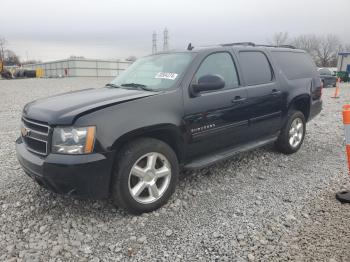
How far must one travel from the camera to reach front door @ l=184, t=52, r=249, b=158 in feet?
11.8

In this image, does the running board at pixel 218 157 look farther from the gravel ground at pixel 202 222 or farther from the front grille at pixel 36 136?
the front grille at pixel 36 136

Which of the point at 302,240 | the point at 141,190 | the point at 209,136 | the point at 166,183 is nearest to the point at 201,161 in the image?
the point at 209,136

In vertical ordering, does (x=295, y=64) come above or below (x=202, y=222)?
above

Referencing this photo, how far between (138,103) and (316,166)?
317 cm

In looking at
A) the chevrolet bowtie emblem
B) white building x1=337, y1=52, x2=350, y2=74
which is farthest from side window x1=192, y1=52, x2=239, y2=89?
white building x1=337, y1=52, x2=350, y2=74

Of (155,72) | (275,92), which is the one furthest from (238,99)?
(155,72)

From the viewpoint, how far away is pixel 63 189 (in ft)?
9.54

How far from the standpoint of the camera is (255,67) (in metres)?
4.58

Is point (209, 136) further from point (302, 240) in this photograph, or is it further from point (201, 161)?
point (302, 240)

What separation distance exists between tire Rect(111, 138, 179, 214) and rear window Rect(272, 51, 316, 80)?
2.85 m

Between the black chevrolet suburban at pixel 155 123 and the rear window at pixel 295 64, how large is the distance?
13 centimetres

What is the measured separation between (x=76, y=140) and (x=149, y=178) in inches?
34.8

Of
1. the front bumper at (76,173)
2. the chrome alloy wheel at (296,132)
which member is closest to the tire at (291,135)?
the chrome alloy wheel at (296,132)

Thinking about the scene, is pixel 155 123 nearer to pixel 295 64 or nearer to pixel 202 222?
pixel 202 222
